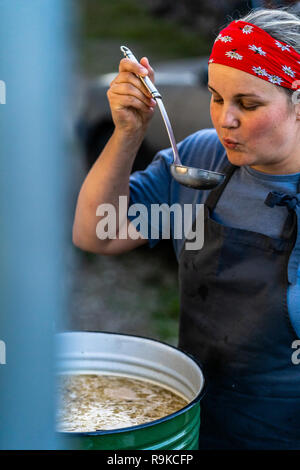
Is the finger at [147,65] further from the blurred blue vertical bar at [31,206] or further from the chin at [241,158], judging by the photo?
the blurred blue vertical bar at [31,206]

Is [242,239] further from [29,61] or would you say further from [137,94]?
[29,61]

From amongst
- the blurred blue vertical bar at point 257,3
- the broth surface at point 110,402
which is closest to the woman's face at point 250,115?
the blurred blue vertical bar at point 257,3

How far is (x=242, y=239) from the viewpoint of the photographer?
1517 millimetres

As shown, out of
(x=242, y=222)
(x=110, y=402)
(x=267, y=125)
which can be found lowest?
(x=110, y=402)

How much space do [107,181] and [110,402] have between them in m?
0.52

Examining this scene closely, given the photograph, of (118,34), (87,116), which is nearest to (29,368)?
(87,116)

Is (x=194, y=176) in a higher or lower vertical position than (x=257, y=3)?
lower

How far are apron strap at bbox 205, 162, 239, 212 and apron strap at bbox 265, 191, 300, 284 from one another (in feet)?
0.48

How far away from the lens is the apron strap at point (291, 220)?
1.43 metres

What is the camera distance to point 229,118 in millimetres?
1371

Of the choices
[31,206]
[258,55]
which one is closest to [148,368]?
[258,55]

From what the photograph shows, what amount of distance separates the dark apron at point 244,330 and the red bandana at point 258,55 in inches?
10.9

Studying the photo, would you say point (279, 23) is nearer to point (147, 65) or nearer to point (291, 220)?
point (147, 65)

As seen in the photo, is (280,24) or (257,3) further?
(257,3)
